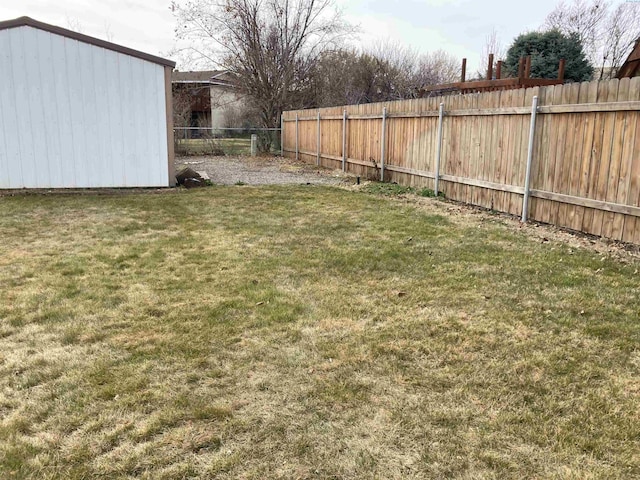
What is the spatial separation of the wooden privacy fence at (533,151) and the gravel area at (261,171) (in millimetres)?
2139

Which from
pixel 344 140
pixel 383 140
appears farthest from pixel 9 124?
pixel 344 140

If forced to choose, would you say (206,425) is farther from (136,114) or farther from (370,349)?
(136,114)

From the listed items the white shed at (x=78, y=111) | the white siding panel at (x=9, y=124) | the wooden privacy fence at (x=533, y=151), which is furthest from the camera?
the white shed at (x=78, y=111)

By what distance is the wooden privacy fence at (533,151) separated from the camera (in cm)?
548

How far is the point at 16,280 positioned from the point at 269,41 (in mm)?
20328

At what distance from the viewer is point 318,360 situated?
2977 mm

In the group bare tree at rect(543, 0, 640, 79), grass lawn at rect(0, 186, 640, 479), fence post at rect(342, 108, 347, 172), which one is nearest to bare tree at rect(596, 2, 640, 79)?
bare tree at rect(543, 0, 640, 79)

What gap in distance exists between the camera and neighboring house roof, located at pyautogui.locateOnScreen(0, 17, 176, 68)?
8.80 meters

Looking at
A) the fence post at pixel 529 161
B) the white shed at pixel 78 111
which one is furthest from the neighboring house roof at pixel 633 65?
the white shed at pixel 78 111

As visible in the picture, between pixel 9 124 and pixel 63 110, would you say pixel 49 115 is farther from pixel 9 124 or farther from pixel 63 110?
pixel 9 124

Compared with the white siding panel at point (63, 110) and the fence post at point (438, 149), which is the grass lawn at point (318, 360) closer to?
the fence post at point (438, 149)

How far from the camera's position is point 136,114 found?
973 centimetres

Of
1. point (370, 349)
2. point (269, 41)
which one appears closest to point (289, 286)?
point (370, 349)

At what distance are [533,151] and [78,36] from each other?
26.4 feet
